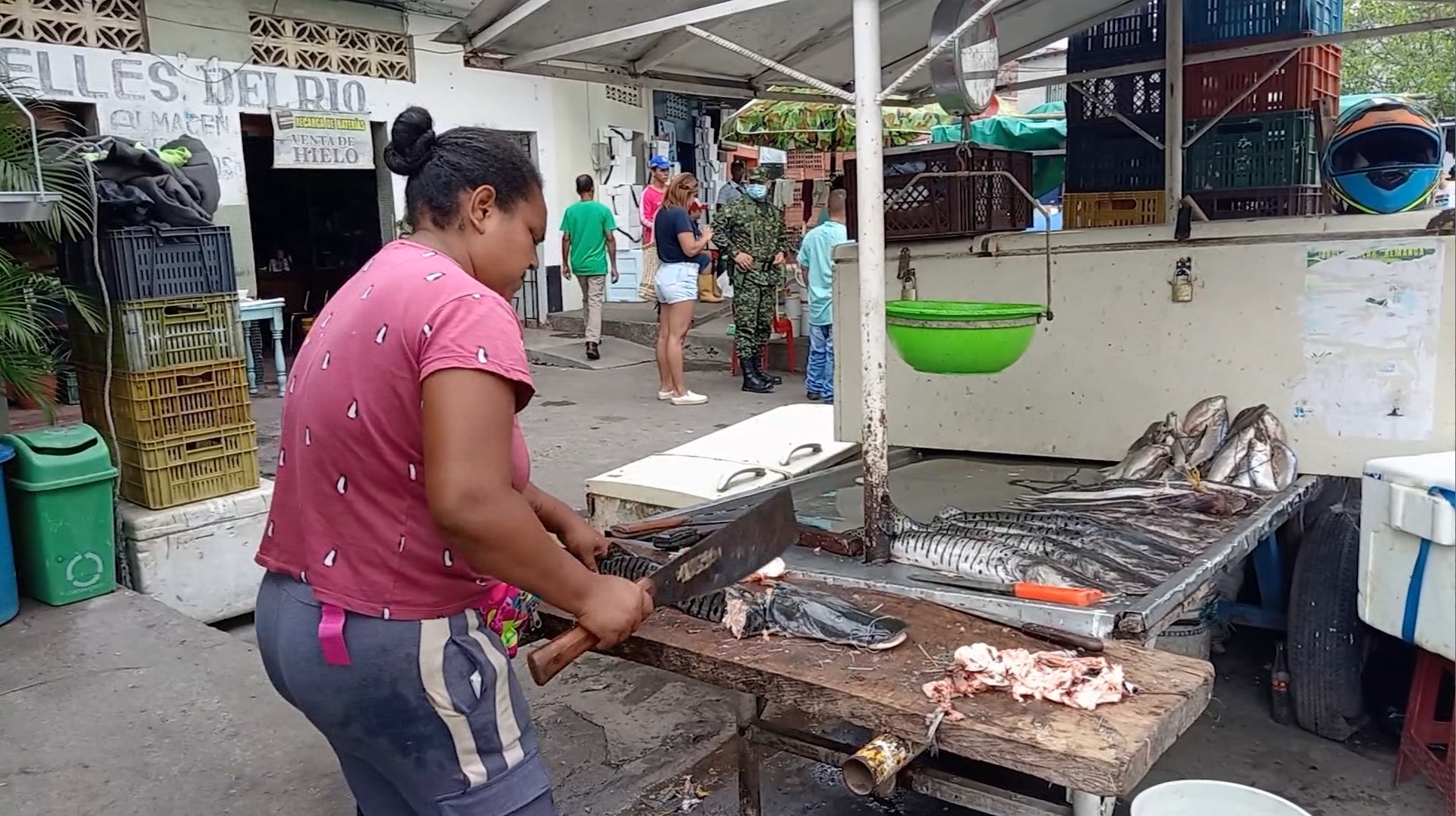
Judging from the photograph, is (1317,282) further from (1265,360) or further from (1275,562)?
(1275,562)

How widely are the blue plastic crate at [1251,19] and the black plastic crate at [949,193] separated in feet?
4.22

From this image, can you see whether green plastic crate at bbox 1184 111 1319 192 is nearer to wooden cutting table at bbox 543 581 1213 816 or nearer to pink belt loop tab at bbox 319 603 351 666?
wooden cutting table at bbox 543 581 1213 816

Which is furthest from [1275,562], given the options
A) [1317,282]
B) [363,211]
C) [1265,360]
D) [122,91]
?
[363,211]

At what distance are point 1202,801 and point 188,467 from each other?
4.34 meters

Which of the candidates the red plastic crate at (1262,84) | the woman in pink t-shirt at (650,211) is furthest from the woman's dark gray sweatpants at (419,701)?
the woman in pink t-shirt at (650,211)

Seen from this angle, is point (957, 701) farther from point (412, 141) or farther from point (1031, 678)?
point (412, 141)

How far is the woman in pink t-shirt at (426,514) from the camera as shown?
1.70 meters

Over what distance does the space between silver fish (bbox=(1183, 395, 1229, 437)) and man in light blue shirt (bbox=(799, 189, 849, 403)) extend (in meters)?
5.67

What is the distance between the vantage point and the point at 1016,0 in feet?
13.2

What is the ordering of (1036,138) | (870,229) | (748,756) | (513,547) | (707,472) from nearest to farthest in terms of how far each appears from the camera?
(513,547) → (870,229) → (748,756) → (707,472) → (1036,138)

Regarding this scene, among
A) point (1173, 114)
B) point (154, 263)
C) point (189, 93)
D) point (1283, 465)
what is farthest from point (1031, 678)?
point (189, 93)

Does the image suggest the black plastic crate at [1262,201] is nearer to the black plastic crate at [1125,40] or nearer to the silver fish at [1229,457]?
the black plastic crate at [1125,40]

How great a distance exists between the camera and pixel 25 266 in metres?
4.63

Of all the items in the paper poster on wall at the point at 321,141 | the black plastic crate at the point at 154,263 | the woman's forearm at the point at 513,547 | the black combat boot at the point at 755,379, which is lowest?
the black combat boot at the point at 755,379
